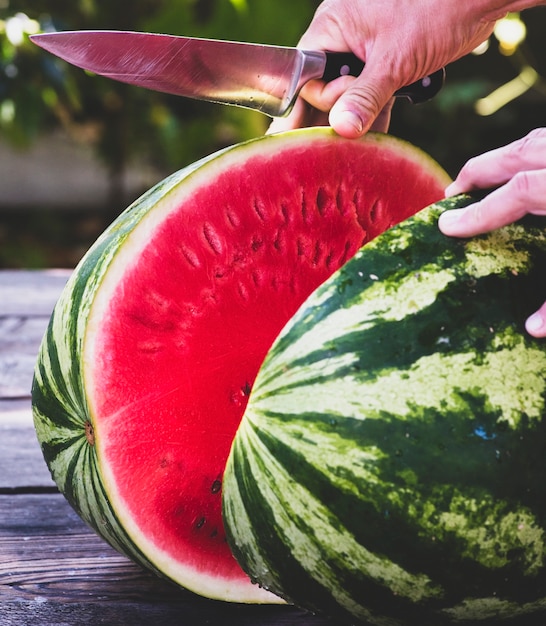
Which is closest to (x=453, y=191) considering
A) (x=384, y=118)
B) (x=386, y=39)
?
(x=386, y=39)

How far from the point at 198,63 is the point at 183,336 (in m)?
0.51

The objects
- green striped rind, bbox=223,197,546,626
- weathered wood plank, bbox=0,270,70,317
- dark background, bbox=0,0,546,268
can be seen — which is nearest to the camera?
green striped rind, bbox=223,197,546,626

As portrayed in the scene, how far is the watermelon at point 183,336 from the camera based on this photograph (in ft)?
3.50

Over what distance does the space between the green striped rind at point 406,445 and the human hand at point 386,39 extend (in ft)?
1.69

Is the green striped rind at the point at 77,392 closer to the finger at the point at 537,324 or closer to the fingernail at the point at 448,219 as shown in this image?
the fingernail at the point at 448,219

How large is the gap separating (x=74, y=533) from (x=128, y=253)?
1.68 ft

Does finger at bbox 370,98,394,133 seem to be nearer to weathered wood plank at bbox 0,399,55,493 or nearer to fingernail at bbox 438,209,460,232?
fingernail at bbox 438,209,460,232

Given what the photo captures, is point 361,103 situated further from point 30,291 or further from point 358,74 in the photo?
point 30,291

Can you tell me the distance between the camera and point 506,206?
0.95 m

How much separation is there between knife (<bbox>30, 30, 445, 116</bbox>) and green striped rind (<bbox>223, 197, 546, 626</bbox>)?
0.52m

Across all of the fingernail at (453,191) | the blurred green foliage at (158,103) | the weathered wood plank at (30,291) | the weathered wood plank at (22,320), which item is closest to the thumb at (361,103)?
the fingernail at (453,191)

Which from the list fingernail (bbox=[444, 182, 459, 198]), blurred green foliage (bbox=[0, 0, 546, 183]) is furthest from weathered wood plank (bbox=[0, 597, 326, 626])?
blurred green foliage (bbox=[0, 0, 546, 183])

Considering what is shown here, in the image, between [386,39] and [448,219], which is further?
[386,39]

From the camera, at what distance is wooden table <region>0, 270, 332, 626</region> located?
1097 millimetres
